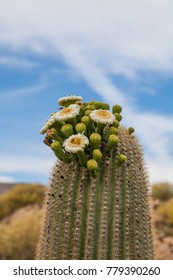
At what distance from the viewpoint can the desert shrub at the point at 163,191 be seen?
66.0 ft

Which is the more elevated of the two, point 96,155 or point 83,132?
point 83,132

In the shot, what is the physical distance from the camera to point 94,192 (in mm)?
3186

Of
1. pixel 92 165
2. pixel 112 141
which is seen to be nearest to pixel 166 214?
pixel 112 141

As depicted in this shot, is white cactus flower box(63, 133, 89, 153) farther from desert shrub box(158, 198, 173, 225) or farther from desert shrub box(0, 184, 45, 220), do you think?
desert shrub box(0, 184, 45, 220)

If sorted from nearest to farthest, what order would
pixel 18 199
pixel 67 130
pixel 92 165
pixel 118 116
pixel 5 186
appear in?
pixel 92 165, pixel 67 130, pixel 118 116, pixel 18 199, pixel 5 186

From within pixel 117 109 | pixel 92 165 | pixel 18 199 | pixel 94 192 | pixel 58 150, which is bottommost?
pixel 94 192

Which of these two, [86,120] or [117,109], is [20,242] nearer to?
[117,109]

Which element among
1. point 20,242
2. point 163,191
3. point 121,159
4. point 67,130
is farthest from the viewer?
point 163,191

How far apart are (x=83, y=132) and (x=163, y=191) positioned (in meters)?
17.3

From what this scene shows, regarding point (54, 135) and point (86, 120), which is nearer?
point (86, 120)

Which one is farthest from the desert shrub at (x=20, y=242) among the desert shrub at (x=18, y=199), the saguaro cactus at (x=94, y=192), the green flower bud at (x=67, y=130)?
the green flower bud at (x=67, y=130)
